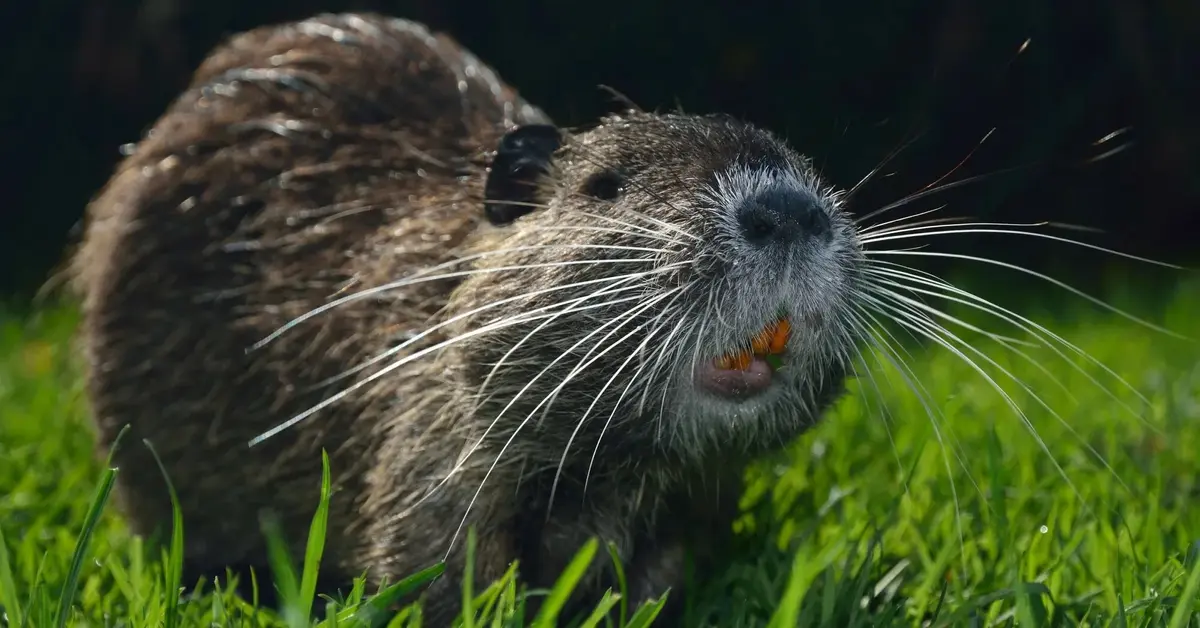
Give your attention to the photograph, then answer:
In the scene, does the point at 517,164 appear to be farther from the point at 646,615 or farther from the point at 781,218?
the point at 646,615

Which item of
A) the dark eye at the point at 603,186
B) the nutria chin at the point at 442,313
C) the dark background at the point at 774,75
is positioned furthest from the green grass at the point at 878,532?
the dark background at the point at 774,75

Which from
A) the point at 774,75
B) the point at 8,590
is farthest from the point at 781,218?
the point at 774,75

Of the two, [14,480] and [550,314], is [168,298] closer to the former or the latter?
[14,480]

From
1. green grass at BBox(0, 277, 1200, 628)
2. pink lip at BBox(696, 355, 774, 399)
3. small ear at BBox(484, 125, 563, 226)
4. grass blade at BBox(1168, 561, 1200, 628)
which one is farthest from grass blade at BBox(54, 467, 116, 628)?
grass blade at BBox(1168, 561, 1200, 628)

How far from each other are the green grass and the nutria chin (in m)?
0.12

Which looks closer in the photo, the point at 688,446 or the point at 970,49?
the point at 688,446

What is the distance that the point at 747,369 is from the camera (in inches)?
83.4

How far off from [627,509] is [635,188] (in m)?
0.54

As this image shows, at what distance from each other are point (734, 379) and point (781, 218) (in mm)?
260

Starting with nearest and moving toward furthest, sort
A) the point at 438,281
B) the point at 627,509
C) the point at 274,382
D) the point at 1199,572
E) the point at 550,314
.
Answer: the point at 1199,572 → the point at 550,314 → the point at 627,509 → the point at 438,281 → the point at 274,382

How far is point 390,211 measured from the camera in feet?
9.53

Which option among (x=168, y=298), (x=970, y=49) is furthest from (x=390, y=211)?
(x=970, y=49)

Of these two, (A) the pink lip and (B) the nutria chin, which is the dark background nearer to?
(B) the nutria chin

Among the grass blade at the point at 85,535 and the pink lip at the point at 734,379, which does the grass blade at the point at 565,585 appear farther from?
the grass blade at the point at 85,535
